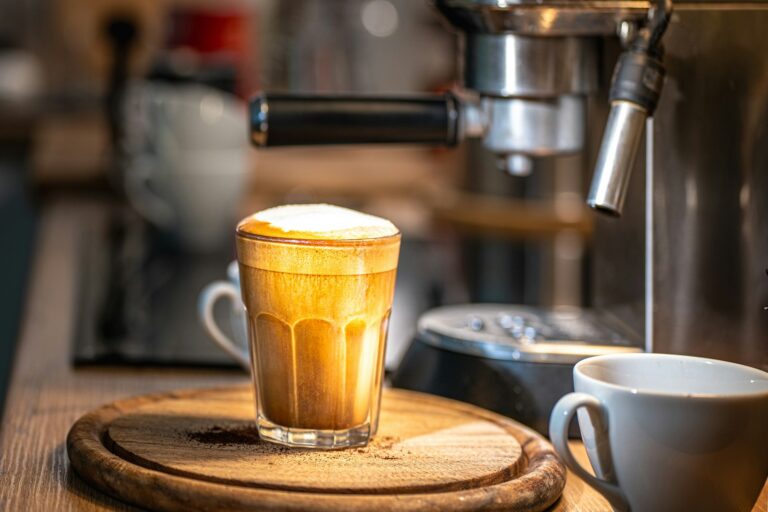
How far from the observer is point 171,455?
60 centimetres

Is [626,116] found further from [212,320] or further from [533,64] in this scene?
[212,320]

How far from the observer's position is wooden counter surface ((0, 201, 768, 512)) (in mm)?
601

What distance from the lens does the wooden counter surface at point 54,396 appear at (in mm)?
601

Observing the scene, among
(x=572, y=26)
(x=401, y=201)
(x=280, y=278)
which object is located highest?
(x=572, y=26)

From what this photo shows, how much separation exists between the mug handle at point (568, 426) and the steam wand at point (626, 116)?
12 cm

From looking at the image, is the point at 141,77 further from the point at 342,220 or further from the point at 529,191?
the point at 342,220

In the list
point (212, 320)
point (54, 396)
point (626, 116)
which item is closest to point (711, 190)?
point (626, 116)

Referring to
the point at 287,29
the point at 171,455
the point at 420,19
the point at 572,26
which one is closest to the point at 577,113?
the point at 572,26

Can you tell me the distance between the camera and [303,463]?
1.97ft

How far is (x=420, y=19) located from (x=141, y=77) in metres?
0.84

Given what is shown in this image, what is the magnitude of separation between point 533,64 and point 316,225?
8.1 inches

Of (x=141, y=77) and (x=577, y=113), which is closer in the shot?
(x=577, y=113)

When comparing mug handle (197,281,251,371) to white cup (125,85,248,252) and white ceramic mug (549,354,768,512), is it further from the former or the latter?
white cup (125,85,248,252)

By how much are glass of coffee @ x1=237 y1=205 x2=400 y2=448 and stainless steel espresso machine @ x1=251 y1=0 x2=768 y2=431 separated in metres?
0.12
